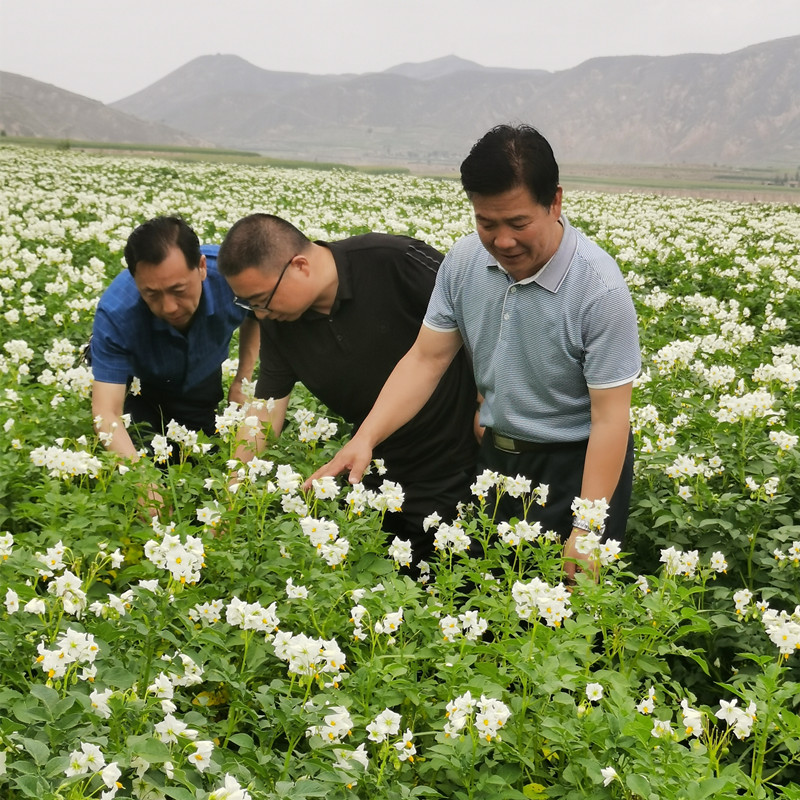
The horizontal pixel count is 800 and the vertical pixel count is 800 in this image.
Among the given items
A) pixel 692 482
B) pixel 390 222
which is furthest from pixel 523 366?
pixel 390 222

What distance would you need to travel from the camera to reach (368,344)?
15.3ft

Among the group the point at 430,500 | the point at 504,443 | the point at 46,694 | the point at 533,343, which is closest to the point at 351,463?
the point at 504,443

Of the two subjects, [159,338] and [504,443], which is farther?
[159,338]

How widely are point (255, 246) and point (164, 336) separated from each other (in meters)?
1.55

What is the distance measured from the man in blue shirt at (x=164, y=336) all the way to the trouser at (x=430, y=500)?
1.52 metres

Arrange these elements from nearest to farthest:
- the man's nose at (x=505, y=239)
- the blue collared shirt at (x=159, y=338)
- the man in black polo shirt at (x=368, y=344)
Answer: the man's nose at (x=505, y=239) < the man in black polo shirt at (x=368, y=344) < the blue collared shirt at (x=159, y=338)

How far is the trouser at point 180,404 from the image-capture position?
5809 millimetres

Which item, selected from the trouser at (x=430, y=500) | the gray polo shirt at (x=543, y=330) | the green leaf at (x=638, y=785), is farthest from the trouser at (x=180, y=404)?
the green leaf at (x=638, y=785)

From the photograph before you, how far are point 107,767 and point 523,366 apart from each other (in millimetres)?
2504

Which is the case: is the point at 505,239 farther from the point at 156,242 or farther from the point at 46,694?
the point at 46,694

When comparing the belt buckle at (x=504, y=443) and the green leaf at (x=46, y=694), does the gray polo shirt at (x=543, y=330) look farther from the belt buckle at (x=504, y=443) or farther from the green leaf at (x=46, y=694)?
the green leaf at (x=46, y=694)

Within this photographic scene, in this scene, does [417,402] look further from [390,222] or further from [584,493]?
[390,222]

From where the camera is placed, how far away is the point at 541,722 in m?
2.41

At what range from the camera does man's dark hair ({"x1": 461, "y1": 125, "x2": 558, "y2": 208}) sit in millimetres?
3225
